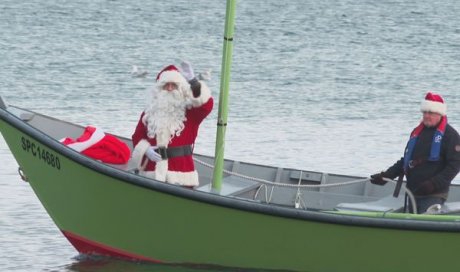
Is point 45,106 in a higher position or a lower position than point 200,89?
lower

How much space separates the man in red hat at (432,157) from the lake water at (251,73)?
2.19 metres

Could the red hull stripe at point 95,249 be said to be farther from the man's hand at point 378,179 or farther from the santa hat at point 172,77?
the man's hand at point 378,179

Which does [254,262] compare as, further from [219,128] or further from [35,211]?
[35,211]

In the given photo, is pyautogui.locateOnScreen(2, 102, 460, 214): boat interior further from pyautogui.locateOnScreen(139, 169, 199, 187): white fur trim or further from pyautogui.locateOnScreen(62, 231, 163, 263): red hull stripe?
pyautogui.locateOnScreen(62, 231, 163, 263): red hull stripe

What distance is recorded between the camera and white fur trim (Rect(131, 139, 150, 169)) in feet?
47.0

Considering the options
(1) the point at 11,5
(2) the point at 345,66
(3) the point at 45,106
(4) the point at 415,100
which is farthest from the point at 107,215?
(1) the point at 11,5

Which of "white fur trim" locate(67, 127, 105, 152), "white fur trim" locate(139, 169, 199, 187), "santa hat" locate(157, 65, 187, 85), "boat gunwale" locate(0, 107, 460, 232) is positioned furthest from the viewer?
"white fur trim" locate(67, 127, 105, 152)

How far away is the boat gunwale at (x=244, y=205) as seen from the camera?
43.8ft

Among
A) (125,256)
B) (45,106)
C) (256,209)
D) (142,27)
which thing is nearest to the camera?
(256,209)

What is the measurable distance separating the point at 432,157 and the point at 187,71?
2.20 m

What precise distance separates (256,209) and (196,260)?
3.09 feet

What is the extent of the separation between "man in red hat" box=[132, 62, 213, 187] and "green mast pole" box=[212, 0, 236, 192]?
123mm

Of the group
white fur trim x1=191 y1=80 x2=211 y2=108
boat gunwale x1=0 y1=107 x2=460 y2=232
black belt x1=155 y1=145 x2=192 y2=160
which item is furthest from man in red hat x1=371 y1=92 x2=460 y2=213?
black belt x1=155 y1=145 x2=192 y2=160

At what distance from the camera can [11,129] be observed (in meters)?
14.6
